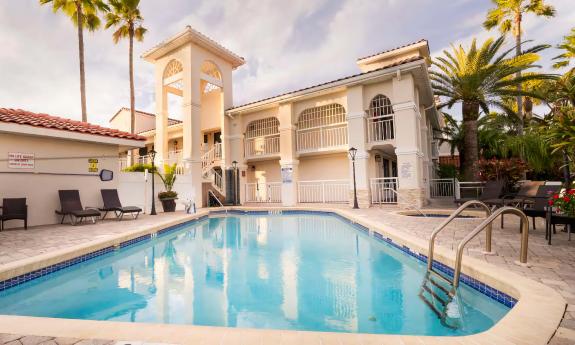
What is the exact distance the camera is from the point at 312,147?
52.9ft

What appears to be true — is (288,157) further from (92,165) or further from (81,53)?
(81,53)

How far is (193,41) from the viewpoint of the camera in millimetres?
15734

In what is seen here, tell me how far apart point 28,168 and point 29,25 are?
919 cm

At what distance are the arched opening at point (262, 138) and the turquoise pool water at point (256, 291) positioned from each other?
420 inches

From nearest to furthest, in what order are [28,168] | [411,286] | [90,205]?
[411,286], [28,168], [90,205]

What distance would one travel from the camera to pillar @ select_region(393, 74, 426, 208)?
11742mm

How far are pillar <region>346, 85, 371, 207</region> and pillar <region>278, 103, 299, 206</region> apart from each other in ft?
10.8

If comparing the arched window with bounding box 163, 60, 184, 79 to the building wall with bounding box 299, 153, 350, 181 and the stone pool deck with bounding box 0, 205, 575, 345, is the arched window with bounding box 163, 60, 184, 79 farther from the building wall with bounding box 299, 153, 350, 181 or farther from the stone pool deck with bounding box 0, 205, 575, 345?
the stone pool deck with bounding box 0, 205, 575, 345

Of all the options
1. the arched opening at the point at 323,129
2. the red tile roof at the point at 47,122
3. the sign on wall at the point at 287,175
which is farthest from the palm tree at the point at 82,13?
the arched opening at the point at 323,129

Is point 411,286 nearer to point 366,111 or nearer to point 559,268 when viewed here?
point 559,268

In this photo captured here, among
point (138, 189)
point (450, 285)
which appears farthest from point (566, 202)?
point (138, 189)

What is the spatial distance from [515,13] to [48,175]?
27268 millimetres

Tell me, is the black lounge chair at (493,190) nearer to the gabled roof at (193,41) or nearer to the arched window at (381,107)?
the arched window at (381,107)

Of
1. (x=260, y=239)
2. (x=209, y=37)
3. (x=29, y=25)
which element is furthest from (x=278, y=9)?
(x=29, y=25)
